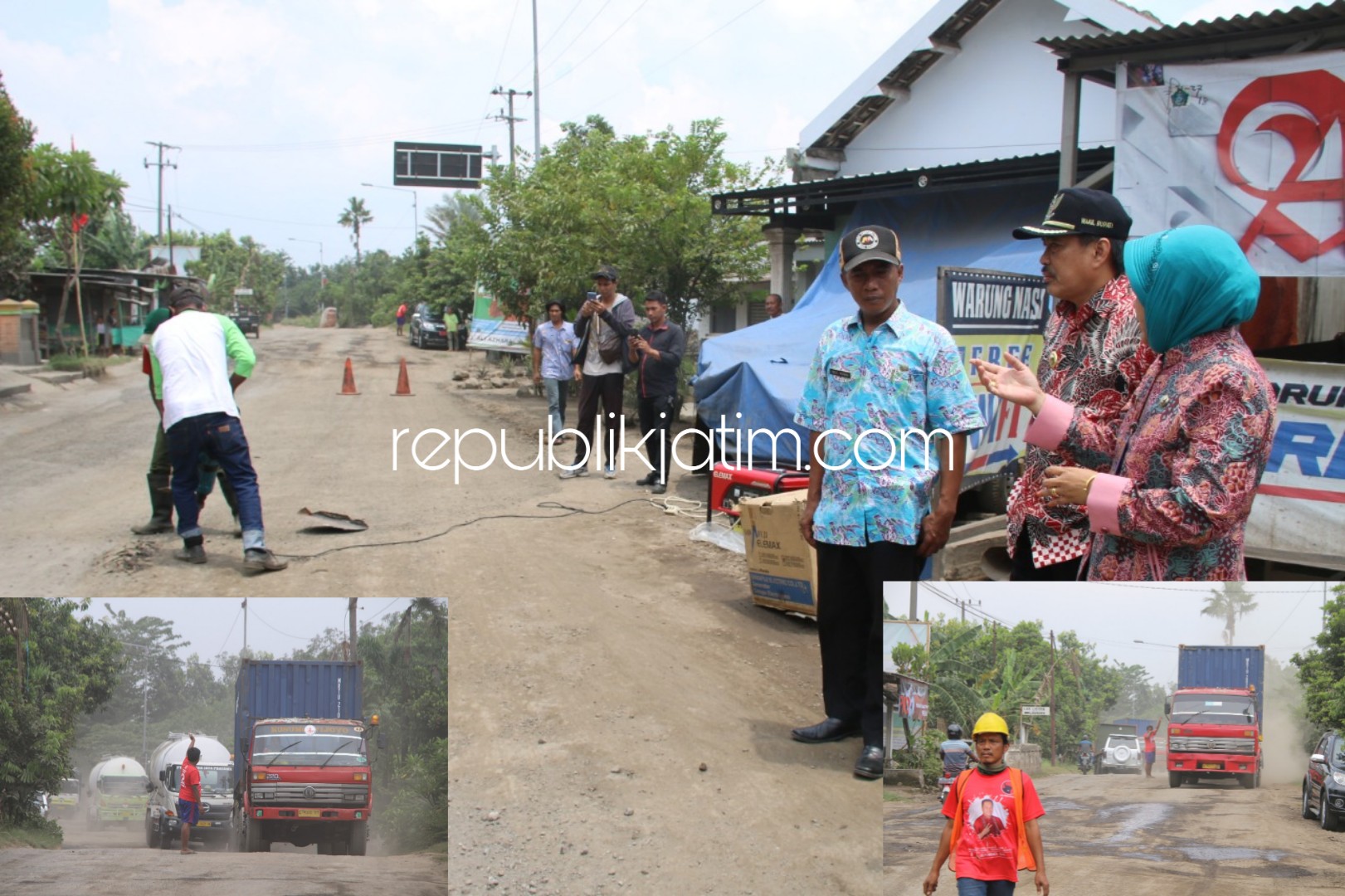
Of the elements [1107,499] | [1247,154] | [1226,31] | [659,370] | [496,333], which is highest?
[1226,31]

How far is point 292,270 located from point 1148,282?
12927 cm

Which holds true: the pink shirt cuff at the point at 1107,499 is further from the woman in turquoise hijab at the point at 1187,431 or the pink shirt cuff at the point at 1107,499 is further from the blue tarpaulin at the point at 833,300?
the blue tarpaulin at the point at 833,300

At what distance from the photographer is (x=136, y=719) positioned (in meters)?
2.49

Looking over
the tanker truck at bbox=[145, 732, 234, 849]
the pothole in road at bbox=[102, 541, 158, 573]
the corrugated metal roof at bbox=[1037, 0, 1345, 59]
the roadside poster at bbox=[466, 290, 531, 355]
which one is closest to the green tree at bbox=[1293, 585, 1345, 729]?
the tanker truck at bbox=[145, 732, 234, 849]

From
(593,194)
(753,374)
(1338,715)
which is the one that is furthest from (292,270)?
(1338,715)

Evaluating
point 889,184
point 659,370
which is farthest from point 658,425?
point 889,184

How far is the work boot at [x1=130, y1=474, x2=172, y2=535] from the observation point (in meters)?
8.19

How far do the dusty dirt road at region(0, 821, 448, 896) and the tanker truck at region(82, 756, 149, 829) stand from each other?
1.3 inches

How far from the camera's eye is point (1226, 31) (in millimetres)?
6043

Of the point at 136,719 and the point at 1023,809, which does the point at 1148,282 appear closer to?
the point at 1023,809

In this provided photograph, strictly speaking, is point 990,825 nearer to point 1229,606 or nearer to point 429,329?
point 1229,606

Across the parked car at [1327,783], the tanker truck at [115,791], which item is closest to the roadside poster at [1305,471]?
the parked car at [1327,783]

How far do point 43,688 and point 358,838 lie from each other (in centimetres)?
75

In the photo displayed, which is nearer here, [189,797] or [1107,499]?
[189,797]
